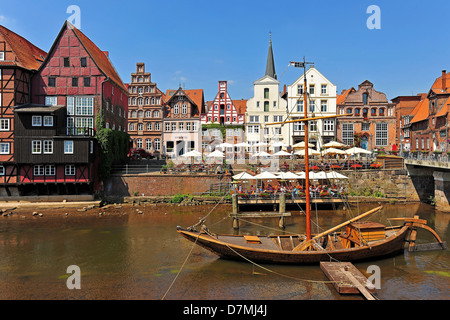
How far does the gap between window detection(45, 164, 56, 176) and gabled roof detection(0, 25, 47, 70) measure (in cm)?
1127

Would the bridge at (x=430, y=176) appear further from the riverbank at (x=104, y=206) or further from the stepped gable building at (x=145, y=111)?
the stepped gable building at (x=145, y=111)

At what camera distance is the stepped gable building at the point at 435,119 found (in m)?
39.9

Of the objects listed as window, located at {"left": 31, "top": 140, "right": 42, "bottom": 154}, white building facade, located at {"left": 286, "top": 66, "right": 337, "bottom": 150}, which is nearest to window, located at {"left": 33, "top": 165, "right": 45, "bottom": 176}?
window, located at {"left": 31, "top": 140, "right": 42, "bottom": 154}

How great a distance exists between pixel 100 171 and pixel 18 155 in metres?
7.82

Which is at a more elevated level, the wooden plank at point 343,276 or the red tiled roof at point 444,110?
the red tiled roof at point 444,110

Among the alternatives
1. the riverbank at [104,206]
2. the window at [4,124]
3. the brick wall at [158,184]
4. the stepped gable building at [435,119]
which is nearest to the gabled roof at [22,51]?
the window at [4,124]

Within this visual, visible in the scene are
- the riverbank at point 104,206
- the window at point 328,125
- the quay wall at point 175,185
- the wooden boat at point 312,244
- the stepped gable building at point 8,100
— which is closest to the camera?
the wooden boat at point 312,244

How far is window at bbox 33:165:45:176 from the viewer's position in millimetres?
32316

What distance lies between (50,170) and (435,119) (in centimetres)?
4756

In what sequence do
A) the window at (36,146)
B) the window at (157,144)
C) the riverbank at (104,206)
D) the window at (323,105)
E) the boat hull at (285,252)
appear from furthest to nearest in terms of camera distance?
the window at (157,144) < the window at (323,105) < the window at (36,146) < the riverbank at (104,206) < the boat hull at (285,252)

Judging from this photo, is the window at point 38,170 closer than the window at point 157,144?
Yes

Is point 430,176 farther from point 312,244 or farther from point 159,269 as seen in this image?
point 159,269

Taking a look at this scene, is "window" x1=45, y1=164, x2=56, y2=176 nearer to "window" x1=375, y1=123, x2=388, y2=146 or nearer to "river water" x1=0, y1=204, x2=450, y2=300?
"river water" x1=0, y1=204, x2=450, y2=300

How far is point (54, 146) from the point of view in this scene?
1259 inches
